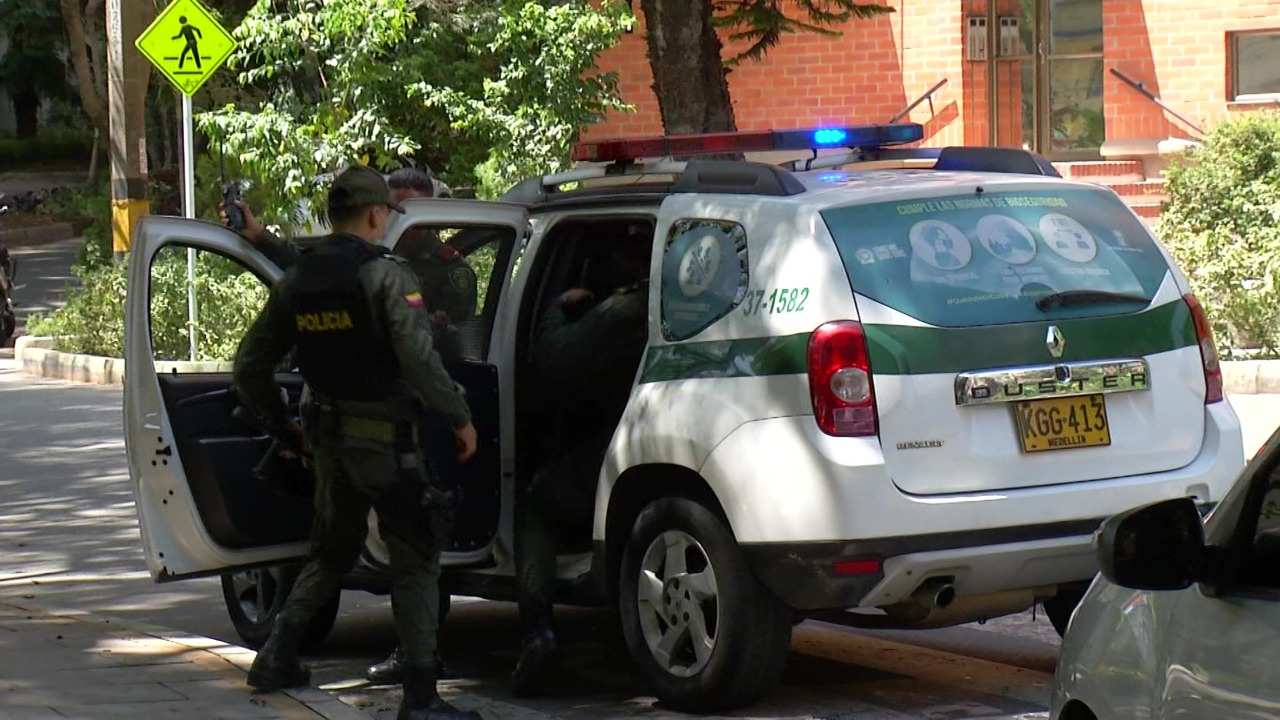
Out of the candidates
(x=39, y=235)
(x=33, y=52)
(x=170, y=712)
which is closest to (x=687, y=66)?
(x=170, y=712)

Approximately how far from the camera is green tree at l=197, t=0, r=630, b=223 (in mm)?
20531

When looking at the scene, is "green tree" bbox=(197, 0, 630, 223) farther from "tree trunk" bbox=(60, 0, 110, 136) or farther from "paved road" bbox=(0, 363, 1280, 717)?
"tree trunk" bbox=(60, 0, 110, 136)

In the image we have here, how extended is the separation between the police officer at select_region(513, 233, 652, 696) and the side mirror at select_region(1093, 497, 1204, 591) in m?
3.75

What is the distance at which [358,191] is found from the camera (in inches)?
260

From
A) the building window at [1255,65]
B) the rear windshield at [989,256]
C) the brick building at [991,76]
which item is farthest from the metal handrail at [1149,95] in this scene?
the rear windshield at [989,256]

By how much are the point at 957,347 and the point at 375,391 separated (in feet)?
5.93

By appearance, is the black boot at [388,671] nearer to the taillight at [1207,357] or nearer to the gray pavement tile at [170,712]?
the gray pavement tile at [170,712]

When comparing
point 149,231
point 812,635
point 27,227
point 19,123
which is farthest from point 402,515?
point 19,123

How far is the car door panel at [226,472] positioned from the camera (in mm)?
7223

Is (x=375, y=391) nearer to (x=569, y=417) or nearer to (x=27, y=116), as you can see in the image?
(x=569, y=417)

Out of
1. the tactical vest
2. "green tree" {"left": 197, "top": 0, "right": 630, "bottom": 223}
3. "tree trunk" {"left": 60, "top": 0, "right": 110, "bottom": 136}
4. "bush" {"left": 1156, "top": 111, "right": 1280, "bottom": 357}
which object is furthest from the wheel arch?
"tree trunk" {"left": 60, "top": 0, "right": 110, "bottom": 136}

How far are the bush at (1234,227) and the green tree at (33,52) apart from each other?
36.3m

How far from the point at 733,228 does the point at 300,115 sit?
15.0 m

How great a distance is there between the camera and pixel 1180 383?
22.1ft
